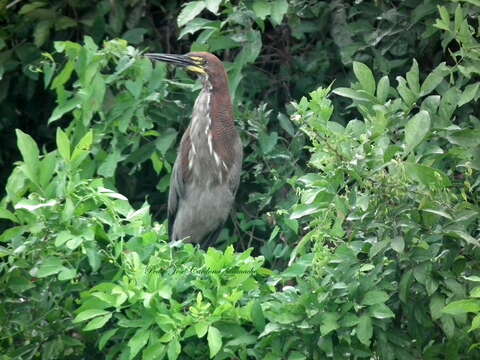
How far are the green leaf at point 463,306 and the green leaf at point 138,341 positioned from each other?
914 millimetres

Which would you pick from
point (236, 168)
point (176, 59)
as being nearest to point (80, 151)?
point (176, 59)

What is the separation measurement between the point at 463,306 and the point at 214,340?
0.73m

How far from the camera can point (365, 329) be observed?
3125 millimetres

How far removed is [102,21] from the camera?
225 inches

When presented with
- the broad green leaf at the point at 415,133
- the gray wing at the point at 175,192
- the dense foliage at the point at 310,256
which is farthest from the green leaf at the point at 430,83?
the gray wing at the point at 175,192

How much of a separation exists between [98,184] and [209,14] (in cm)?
251

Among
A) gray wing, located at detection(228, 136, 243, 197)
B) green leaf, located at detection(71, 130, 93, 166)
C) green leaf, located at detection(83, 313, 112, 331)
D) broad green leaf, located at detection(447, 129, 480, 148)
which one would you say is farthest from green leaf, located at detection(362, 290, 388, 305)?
gray wing, located at detection(228, 136, 243, 197)

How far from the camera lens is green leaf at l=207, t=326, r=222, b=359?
322 cm

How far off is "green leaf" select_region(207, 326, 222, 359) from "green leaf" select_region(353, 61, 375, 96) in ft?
2.88

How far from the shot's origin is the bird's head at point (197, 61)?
205 inches

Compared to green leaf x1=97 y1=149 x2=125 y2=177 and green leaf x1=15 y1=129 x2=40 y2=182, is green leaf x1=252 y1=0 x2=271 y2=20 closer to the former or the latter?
green leaf x1=97 y1=149 x2=125 y2=177

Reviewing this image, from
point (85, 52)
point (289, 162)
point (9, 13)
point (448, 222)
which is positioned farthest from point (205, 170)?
point (448, 222)

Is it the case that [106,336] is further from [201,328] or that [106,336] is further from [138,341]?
[201,328]

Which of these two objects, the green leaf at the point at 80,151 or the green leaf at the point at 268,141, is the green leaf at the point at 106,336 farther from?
the green leaf at the point at 268,141
